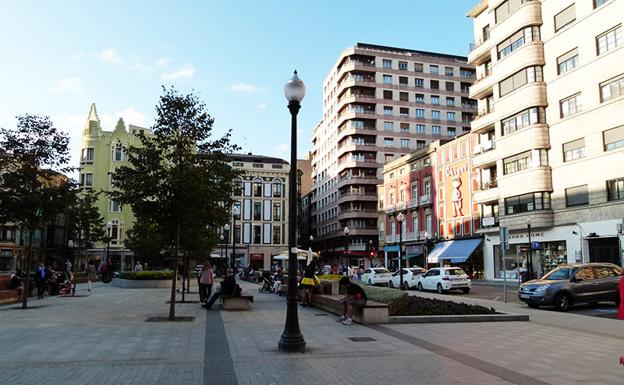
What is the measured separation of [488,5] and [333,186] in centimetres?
4791

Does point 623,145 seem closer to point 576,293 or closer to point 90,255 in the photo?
point 576,293

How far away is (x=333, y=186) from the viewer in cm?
8812

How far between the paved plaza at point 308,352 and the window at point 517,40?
28500 mm

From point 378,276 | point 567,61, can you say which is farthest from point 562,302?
point 567,61

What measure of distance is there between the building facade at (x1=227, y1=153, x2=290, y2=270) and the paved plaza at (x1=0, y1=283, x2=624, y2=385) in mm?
68687

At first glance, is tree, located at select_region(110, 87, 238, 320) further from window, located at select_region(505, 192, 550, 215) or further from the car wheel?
window, located at select_region(505, 192, 550, 215)

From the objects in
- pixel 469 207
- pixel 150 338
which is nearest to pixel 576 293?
pixel 150 338

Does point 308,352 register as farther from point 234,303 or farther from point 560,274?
point 560,274

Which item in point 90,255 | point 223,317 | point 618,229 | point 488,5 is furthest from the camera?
point 90,255

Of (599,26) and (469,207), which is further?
(469,207)

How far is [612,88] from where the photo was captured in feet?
101

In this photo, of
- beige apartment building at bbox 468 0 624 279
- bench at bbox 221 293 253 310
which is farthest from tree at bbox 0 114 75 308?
beige apartment building at bbox 468 0 624 279

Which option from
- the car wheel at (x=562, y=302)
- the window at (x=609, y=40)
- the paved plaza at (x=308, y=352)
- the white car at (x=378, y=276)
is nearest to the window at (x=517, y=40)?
the window at (x=609, y=40)

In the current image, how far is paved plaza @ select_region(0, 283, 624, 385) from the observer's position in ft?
24.4
